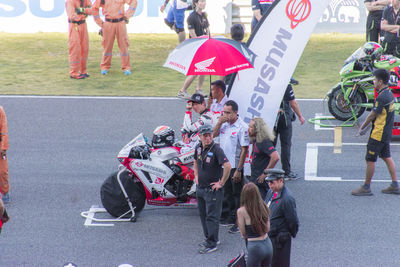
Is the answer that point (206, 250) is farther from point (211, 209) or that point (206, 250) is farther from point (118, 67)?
point (118, 67)

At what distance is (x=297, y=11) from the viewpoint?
899cm

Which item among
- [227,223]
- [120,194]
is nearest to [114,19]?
[120,194]

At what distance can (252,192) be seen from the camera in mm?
6336

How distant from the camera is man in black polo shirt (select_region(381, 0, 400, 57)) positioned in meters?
15.8

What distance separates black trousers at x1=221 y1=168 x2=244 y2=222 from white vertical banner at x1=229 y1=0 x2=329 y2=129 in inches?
42.7

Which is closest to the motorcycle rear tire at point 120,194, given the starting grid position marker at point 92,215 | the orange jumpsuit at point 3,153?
the starting grid position marker at point 92,215

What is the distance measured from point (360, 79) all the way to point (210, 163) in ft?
21.6

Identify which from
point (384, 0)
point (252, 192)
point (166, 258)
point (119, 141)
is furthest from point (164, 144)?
point (384, 0)

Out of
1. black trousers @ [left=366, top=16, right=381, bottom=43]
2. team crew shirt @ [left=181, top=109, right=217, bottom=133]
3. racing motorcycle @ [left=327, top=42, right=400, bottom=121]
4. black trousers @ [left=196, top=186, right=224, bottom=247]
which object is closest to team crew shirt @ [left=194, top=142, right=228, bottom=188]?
black trousers @ [left=196, top=186, right=224, bottom=247]

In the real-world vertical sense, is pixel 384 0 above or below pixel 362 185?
above

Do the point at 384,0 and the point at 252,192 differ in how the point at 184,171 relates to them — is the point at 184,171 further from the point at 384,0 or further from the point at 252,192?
the point at 384,0

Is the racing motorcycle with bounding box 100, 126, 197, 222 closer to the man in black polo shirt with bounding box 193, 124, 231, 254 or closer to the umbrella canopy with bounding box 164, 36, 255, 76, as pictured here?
the man in black polo shirt with bounding box 193, 124, 231, 254

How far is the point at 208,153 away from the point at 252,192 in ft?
5.56

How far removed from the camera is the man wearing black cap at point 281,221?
22.0 feet
